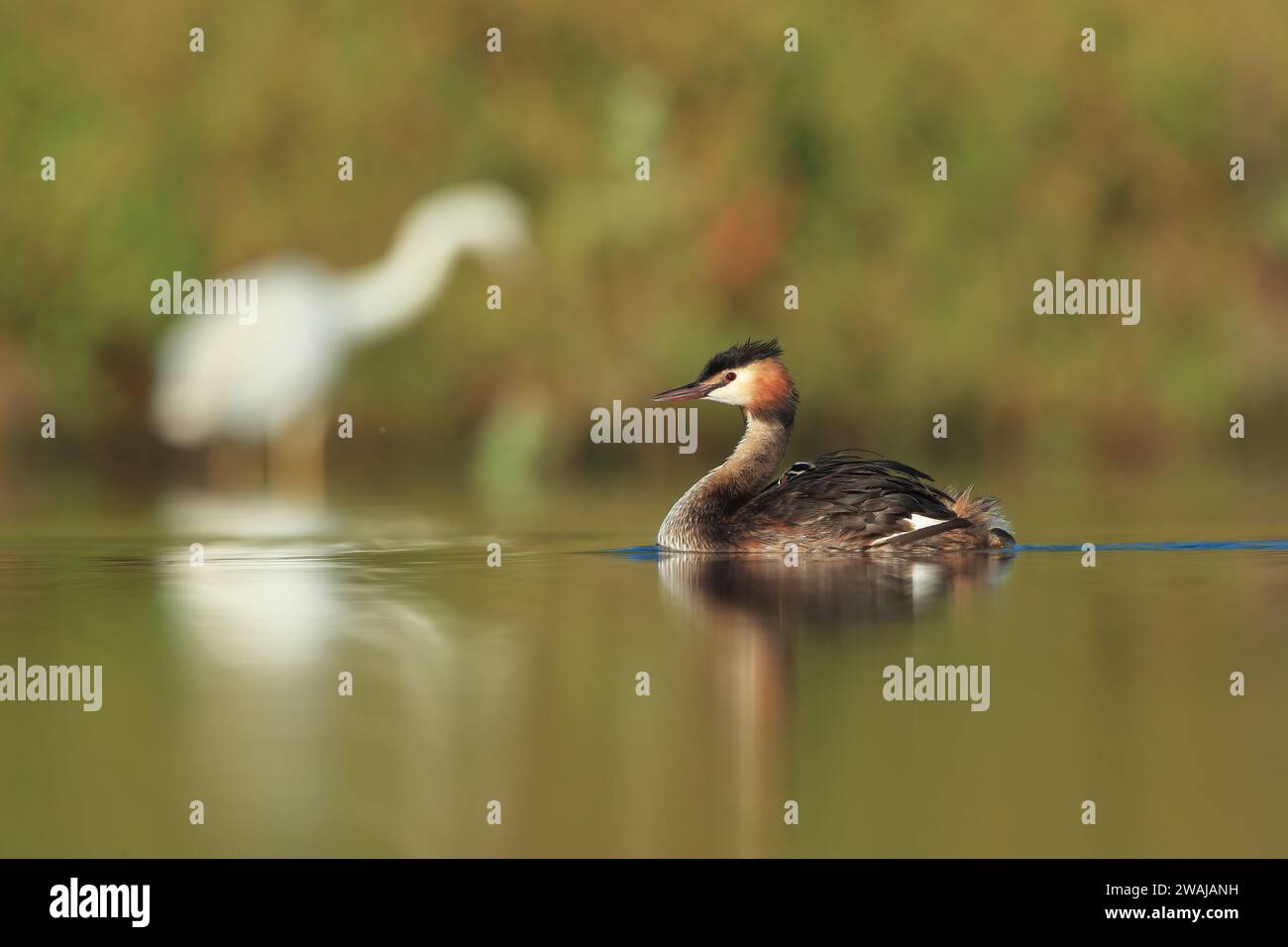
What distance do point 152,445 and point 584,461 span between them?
14.8 feet

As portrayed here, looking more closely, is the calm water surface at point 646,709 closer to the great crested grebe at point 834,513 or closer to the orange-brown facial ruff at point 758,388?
the great crested grebe at point 834,513

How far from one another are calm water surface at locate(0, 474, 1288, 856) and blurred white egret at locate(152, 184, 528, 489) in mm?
7114

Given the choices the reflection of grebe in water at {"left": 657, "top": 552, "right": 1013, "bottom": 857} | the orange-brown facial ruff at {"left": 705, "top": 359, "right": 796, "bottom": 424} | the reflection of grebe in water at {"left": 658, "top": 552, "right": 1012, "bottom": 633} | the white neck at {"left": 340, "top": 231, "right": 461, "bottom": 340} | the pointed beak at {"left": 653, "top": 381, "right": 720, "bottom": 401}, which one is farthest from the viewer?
the white neck at {"left": 340, "top": 231, "right": 461, "bottom": 340}

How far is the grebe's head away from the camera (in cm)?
1188

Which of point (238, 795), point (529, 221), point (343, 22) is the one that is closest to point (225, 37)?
point (343, 22)

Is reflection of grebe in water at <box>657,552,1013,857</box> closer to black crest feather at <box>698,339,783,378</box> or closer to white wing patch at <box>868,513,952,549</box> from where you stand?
white wing patch at <box>868,513,952,549</box>

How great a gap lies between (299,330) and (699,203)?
13.2 feet

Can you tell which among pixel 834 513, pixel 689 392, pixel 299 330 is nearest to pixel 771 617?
pixel 834 513

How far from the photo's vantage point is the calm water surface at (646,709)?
5.29 metres

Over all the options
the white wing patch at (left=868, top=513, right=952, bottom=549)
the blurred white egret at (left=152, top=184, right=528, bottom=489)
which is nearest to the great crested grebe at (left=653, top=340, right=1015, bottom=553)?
the white wing patch at (left=868, top=513, right=952, bottom=549)

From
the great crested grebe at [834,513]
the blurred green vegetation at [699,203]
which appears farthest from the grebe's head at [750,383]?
the blurred green vegetation at [699,203]

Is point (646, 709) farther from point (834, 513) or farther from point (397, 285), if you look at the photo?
point (397, 285)

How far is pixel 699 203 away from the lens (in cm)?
1973

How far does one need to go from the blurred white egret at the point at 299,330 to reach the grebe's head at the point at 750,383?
22.8 feet
